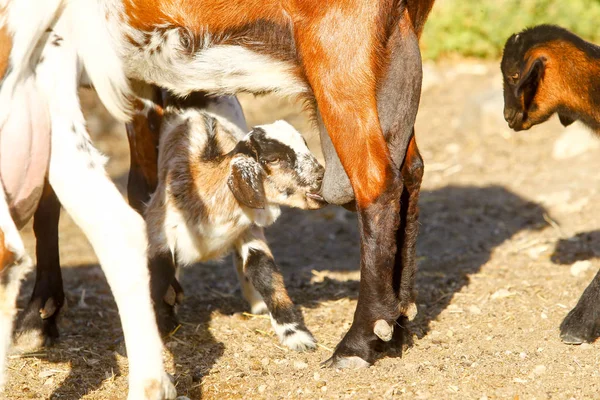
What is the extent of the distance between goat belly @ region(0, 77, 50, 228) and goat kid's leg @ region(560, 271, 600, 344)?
8.55 feet

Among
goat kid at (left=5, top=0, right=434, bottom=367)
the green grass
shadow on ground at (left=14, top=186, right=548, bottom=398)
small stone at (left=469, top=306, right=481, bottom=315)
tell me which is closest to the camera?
goat kid at (left=5, top=0, right=434, bottom=367)

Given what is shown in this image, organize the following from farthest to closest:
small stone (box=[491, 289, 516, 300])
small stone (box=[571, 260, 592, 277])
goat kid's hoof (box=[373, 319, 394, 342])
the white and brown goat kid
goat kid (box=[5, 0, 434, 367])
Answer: small stone (box=[571, 260, 592, 277]), small stone (box=[491, 289, 516, 300]), the white and brown goat kid, goat kid's hoof (box=[373, 319, 394, 342]), goat kid (box=[5, 0, 434, 367])

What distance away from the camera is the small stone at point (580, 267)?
5.50m

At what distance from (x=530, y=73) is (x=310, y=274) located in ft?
6.84

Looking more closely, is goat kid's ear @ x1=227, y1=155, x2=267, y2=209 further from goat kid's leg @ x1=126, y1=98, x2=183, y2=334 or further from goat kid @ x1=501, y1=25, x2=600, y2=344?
goat kid @ x1=501, y1=25, x2=600, y2=344

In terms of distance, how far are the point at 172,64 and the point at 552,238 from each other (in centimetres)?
339

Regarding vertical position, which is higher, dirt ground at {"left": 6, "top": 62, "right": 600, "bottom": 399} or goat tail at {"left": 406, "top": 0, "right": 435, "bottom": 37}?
goat tail at {"left": 406, "top": 0, "right": 435, "bottom": 37}

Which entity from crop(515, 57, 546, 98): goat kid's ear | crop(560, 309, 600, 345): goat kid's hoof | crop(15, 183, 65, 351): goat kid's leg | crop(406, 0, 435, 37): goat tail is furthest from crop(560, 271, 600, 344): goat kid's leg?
crop(15, 183, 65, 351): goat kid's leg

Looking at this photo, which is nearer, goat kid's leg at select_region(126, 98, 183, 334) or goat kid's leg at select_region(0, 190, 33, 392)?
goat kid's leg at select_region(0, 190, 33, 392)

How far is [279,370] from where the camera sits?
4.27m

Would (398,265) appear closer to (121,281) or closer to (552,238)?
(121,281)

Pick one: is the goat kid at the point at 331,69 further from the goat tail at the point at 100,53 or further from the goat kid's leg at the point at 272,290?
the goat kid's leg at the point at 272,290

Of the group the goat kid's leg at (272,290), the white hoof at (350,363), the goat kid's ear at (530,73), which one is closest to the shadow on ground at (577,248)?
the goat kid's ear at (530,73)

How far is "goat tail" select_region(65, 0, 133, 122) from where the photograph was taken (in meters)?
3.75
